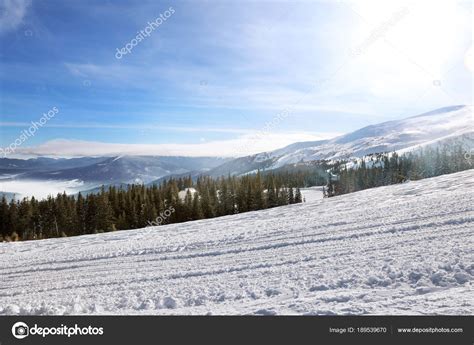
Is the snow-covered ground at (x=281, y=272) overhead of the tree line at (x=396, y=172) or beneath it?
beneath

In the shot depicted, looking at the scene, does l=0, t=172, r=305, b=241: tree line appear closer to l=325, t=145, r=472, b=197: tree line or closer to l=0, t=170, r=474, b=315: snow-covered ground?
l=0, t=170, r=474, b=315: snow-covered ground

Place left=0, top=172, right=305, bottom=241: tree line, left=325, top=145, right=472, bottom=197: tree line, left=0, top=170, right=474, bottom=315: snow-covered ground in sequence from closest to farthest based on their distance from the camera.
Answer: left=0, top=170, right=474, bottom=315: snow-covered ground, left=0, top=172, right=305, bottom=241: tree line, left=325, top=145, right=472, bottom=197: tree line

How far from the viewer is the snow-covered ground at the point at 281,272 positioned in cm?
513

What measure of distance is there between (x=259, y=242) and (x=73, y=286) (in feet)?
14.7

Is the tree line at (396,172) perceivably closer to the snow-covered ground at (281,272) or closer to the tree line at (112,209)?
the tree line at (112,209)

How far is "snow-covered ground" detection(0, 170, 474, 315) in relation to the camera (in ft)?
16.8

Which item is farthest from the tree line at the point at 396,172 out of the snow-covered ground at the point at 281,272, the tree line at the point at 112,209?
the snow-covered ground at the point at 281,272

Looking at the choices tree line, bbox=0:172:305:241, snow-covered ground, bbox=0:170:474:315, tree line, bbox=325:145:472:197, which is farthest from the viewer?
tree line, bbox=325:145:472:197

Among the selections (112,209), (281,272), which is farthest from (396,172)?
(281,272)

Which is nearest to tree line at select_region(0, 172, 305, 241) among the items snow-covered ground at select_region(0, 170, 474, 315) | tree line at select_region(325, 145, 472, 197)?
snow-covered ground at select_region(0, 170, 474, 315)

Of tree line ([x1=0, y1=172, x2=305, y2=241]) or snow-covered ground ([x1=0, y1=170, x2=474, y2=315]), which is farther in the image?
tree line ([x1=0, y1=172, x2=305, y2=241])

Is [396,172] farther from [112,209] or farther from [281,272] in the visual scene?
[281,272]
